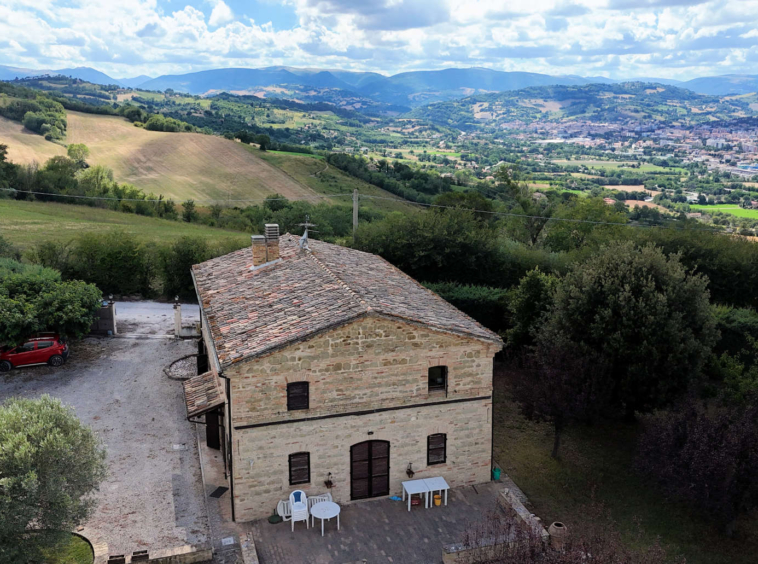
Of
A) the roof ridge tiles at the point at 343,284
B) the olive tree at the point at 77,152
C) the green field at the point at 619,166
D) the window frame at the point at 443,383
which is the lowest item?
the window frame at the point at 443,383

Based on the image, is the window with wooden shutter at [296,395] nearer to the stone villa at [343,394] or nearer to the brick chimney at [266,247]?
the stone villa at [343,394]

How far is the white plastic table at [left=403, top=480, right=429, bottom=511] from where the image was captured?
56.3ft

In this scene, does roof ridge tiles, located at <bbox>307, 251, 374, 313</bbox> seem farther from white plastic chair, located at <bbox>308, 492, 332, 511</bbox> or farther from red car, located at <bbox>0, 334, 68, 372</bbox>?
red car, located at <bbox>0, 334, 68, 372</bbox>

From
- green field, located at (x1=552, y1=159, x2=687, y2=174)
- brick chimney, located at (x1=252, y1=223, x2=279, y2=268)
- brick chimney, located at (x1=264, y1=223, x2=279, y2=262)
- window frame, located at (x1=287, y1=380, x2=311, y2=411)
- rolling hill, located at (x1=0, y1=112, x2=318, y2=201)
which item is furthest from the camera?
green field, located at (x1=552, y1=159, x2=687, y2=174)

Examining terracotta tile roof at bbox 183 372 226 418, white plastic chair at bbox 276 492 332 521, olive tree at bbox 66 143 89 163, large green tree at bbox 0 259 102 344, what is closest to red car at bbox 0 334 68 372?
large green tree at bbox 0 259 102 344

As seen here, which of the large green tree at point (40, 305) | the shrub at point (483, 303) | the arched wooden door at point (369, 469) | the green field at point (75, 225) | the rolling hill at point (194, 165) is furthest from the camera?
the rolling hill at point (194, 165)

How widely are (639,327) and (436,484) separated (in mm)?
9049

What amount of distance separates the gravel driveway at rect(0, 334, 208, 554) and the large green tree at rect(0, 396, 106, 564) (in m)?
2.48

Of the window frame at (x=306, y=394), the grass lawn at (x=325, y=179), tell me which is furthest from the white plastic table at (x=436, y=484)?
the grass lawn at (x=325, y=179)

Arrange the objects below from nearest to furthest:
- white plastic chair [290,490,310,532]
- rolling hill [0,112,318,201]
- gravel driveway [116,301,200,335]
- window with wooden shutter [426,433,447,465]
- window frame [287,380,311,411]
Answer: white plastic chair [290,490,310,532]
window frame [287,380,311,411]
window with wooden shutter [426,433,447,465]
gravel driveway [116,301,200,335]
rolling hill [0,112,318,201]

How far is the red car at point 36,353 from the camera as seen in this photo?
1045 inches

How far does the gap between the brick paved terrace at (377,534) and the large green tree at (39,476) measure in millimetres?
4812

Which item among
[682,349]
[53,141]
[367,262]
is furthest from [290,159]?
[682,349]

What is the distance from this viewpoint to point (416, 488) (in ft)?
56.7
